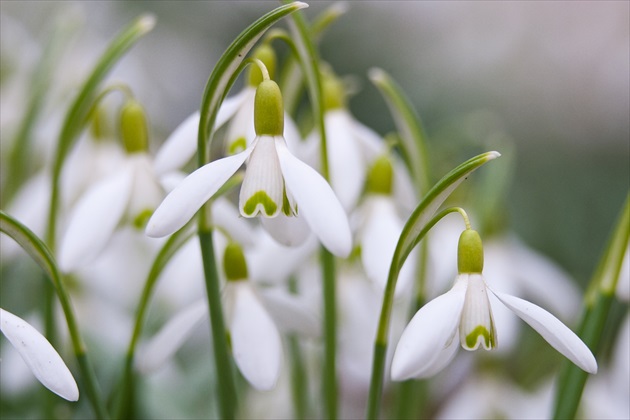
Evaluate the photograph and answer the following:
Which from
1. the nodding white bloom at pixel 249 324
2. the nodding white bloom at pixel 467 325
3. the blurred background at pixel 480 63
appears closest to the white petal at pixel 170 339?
the nodding white bloom at pixel 249 324

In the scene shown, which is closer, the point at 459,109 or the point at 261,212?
the point at 261,212

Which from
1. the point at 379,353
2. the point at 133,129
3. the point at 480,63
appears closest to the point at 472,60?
the point at 480,63

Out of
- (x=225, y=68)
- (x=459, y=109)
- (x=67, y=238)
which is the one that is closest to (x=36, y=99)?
(x=67, y=238)

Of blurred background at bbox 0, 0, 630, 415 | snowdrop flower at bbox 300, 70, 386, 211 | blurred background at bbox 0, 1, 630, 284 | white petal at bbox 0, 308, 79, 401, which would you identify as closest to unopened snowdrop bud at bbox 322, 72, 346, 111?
snowdrop flower at bbox 300, 70, 386, 211

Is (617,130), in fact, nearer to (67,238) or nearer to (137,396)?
(137,396)

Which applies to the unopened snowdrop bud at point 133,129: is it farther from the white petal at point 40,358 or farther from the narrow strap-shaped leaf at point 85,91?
the white petal at point 40,358
